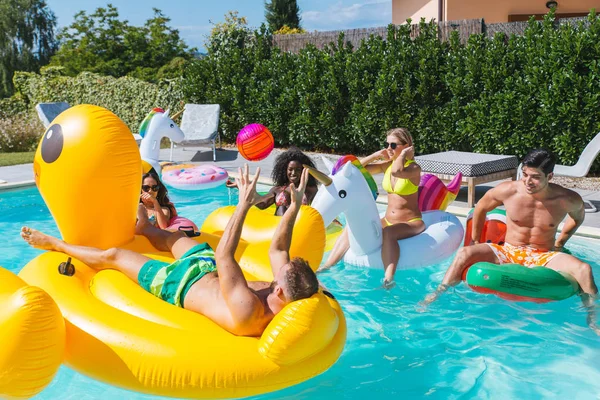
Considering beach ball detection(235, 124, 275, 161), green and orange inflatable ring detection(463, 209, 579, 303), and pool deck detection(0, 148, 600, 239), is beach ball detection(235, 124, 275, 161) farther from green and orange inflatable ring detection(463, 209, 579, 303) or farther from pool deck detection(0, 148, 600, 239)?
green and orange inflatable ring detection(463, 209, 579, 303)

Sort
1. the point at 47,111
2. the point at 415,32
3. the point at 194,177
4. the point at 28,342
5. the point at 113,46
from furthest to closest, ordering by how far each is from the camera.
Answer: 1. the point at 113,46
2. the point at 47,111
3. the point at 415,32
4. the point at 194,177
5. the point at 28,342

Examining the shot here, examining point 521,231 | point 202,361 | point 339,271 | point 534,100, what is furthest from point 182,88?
point 202,361

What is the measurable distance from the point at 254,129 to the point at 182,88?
24.0 ft

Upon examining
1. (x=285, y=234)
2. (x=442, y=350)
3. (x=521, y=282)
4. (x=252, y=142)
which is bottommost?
(x=442, y=350)

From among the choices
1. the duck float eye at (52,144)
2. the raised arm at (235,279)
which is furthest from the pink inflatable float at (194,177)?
the raised arm at (235,279)

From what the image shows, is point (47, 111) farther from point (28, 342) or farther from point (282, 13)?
point (282, 13)

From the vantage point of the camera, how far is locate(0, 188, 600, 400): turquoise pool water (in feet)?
11.5

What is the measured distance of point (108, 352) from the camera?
Result: 2.94 m

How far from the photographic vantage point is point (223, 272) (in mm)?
2998

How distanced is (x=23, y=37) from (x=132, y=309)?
32.7 metres

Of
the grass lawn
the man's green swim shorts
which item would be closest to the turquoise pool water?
the man's green swim shorts

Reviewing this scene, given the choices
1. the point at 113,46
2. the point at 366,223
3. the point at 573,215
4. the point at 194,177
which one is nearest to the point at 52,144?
the point at 366,223

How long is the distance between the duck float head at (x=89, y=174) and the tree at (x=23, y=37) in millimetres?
29545

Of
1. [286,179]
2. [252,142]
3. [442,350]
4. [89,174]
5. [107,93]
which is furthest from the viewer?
[107,93]
